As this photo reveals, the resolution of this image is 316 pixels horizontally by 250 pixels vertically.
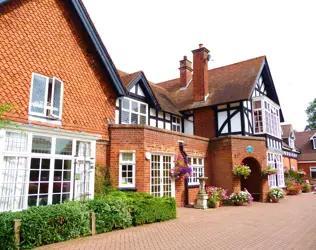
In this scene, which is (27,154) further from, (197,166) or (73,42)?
(197,166)

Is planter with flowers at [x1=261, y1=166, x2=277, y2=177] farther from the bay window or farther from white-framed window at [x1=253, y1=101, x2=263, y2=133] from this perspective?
white-framed window at [x1=253, y1=101, x2=263, y2=133]

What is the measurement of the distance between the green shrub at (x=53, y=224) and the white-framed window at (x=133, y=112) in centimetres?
719

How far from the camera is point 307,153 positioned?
32.8m

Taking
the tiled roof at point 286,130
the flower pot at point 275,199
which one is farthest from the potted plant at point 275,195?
the tiled roof at point 286,130

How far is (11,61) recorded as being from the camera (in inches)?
351

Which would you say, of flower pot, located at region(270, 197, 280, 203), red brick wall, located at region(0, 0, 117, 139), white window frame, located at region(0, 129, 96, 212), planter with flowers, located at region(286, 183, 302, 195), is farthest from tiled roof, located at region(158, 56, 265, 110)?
white window frame, located at region(0, 129, 96, 212)

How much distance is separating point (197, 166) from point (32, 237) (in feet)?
32.8

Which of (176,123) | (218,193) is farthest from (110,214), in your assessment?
(176,123)

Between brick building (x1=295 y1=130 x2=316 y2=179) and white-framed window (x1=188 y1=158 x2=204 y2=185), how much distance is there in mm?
22228

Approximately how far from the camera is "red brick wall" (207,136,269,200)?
14828mm

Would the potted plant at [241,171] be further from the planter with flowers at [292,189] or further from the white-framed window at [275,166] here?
the planter with flowers at [292,189]

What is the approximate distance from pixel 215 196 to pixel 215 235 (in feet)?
19.9

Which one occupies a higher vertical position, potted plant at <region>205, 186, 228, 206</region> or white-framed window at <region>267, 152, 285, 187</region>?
white-framed window at <region>267, 152, 285, 187</region>

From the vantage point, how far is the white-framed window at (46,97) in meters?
9.52
